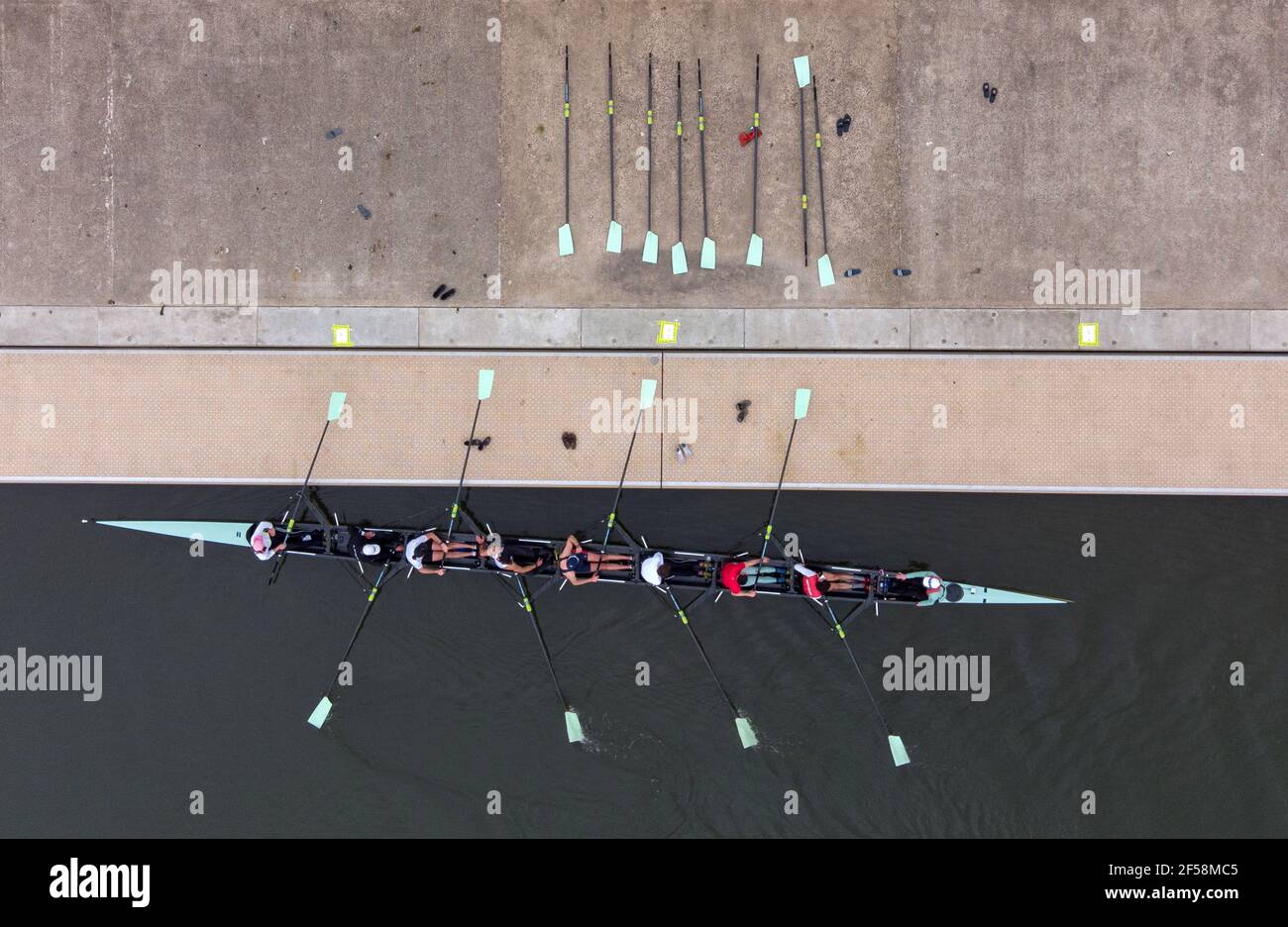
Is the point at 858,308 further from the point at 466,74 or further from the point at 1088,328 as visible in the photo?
the point at 466,74

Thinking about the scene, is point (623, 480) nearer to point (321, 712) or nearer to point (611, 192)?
point (611, 192)

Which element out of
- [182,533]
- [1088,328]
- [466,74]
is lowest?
[182,533]

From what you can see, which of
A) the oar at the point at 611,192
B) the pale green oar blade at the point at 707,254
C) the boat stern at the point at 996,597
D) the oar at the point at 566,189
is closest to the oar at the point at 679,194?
the pale green oar blade at the point at 707,254

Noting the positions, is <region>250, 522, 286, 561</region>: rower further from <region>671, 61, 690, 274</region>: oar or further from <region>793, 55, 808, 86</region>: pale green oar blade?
<region>793, 55, 808, 86</region>: pale green oar blade

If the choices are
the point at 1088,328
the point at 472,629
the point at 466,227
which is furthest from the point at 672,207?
the point at 472,629

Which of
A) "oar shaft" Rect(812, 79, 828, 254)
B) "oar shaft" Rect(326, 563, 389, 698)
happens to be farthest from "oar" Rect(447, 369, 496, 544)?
"oar shaft" Rect(812, 79, 828, 254)

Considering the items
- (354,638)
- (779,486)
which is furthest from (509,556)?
(779,486)

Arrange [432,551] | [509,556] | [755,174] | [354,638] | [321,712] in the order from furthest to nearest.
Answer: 1. [354,638]
2. [321,712]
3. [755,174]
4. [509,556]
5. [432,551]
